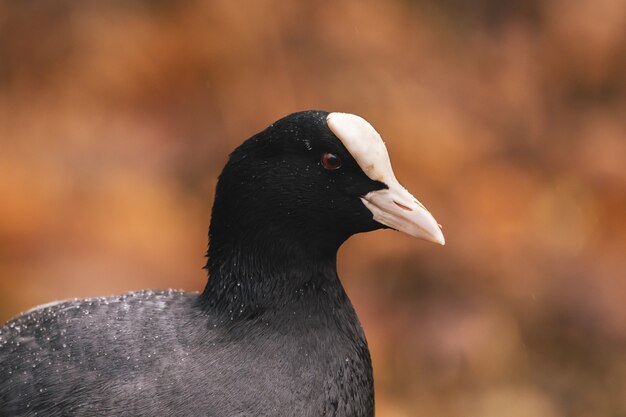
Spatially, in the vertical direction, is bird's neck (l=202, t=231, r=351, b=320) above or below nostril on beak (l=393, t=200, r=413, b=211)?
below

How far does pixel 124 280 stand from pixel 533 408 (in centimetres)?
359

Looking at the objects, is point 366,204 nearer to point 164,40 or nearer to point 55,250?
point 55,250

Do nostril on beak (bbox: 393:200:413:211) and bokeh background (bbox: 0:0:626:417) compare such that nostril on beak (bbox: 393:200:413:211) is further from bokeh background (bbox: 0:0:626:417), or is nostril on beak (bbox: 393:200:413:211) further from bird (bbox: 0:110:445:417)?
bokeh background (bbox: 0:0:626:417)

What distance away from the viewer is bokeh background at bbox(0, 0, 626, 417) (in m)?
8.00

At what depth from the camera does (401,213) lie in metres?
3.87

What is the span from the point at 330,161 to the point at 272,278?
1.80 feet

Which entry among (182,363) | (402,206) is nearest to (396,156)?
(402,206)

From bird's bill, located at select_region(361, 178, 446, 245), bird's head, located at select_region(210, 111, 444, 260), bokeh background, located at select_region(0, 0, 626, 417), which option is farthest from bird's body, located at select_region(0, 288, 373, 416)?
bokeh background, located at select_region(0, 0, 626, 417)

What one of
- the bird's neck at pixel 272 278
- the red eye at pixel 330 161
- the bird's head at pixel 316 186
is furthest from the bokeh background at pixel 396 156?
the red eye at pixel 330 161

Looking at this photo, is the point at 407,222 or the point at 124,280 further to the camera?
the point at 124,280

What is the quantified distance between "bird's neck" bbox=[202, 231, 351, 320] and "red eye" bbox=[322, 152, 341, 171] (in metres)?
0.33

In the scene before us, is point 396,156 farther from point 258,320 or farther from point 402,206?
point 258,320

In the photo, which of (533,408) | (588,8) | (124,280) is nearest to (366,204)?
(533,408)

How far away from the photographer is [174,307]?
4098 millimetres
